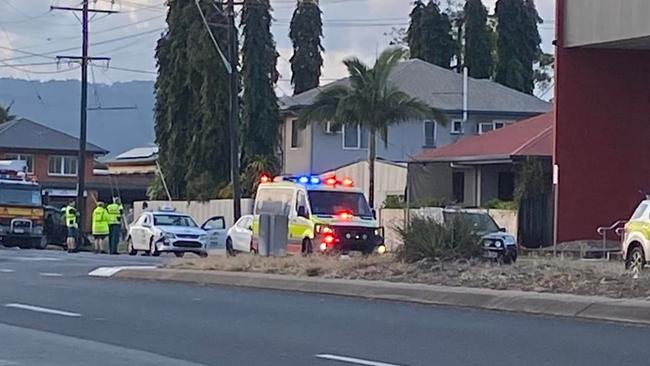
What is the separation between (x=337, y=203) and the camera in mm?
31656

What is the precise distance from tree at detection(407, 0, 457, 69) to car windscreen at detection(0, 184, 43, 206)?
3319 cm

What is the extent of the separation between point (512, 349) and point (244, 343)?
2784 mm

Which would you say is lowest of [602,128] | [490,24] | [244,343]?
[244,343]

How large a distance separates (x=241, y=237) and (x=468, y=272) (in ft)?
48.5

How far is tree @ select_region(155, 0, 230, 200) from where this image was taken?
60.7m

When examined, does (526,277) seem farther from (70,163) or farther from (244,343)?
(70,163)

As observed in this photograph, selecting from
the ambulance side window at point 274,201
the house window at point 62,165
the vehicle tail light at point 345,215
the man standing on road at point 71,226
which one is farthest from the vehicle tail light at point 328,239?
the house window at point 62,165

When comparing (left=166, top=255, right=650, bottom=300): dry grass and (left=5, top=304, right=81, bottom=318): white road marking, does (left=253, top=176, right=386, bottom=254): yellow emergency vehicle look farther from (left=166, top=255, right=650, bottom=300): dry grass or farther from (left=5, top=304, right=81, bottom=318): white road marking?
(left=5, top=304, right=81, bottom=318): white road marking

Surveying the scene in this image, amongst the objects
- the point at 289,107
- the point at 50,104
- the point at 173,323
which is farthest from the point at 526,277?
the point at 50,104

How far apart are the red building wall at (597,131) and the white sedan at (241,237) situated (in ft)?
32.0

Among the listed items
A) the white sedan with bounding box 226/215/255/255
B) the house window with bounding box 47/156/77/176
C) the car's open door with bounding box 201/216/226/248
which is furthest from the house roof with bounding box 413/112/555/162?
the house window with bounding box 47/156/77/176

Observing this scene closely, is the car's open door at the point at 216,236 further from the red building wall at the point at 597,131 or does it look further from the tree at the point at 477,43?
the tree at the point at 477,43

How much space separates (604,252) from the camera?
3788cm

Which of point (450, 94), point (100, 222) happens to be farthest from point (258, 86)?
point (100, 222)
